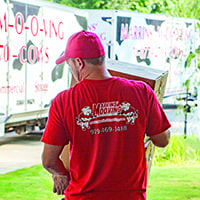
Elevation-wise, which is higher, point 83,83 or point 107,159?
point 83,83

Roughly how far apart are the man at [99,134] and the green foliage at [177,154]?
7013 mm

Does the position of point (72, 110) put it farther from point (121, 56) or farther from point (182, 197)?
point (121, 56)

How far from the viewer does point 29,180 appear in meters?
8.05

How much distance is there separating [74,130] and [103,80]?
279 millimetres

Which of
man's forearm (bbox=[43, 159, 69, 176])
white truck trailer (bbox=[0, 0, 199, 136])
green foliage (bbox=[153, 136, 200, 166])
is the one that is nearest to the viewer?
man's forearm (bbox=[43, 159, 69, 176])

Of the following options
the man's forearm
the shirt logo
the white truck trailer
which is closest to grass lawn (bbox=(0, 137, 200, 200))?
the white truck trailer

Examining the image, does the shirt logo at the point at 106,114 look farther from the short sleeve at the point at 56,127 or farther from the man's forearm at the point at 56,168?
the man's forearm at the point at 56,168

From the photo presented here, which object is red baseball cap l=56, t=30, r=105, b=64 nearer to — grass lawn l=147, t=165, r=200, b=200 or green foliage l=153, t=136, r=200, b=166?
grass lawn l=147, t=165, r=200, b=200

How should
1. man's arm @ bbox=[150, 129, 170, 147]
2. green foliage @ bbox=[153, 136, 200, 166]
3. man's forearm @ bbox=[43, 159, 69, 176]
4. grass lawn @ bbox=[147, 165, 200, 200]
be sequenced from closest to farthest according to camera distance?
man's forearm @ bbox=[43, 159, 69, 176]
man's arm @ bbox=[150, 129, 170, 147]
grass lawn @ bbox=[147, 165, 200, 200]
green foliage @ bbox=[153, 136, 200, 166]

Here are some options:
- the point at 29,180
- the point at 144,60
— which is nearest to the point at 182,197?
the point at 29,180

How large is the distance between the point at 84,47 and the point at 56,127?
41cm

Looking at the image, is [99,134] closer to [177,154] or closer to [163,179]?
[163,179]

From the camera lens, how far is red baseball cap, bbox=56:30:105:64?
2.61 meters

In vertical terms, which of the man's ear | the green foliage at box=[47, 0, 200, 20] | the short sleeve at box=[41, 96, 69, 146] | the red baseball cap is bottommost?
the green foliage at box=[47, 0, 200, 20]
